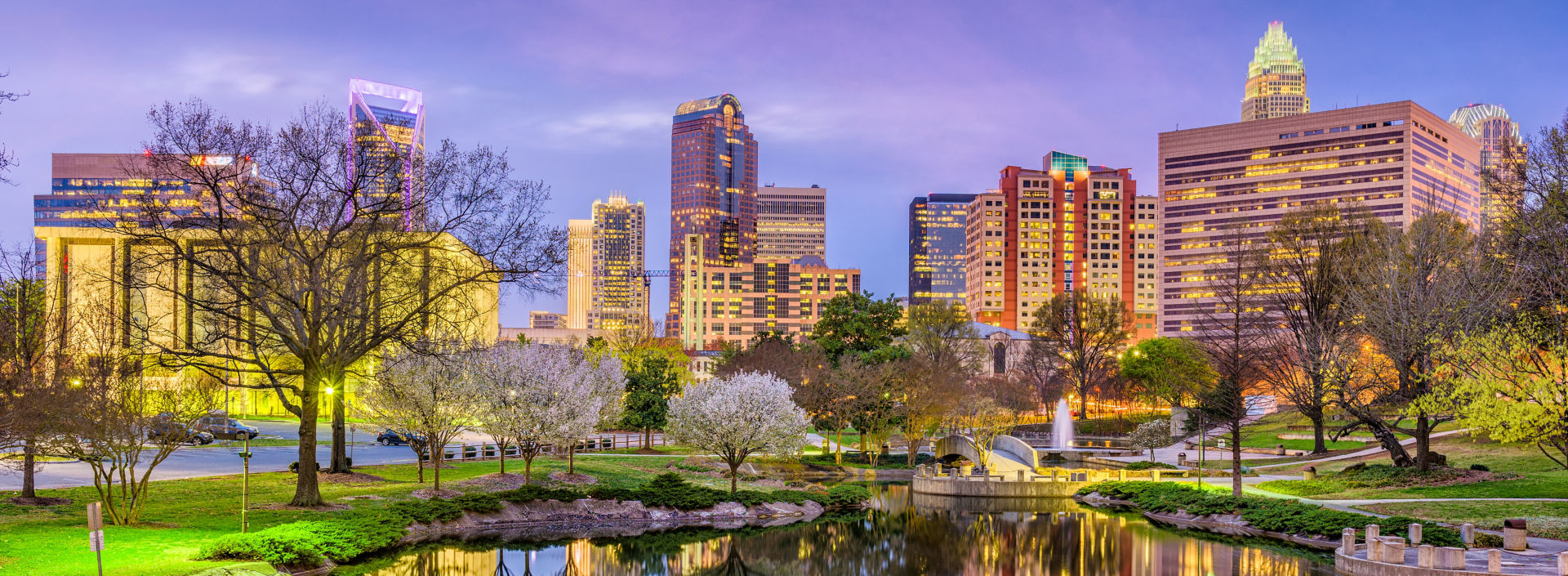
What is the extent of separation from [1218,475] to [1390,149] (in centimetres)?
18210

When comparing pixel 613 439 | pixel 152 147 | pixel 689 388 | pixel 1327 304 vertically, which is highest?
pixel 152 147

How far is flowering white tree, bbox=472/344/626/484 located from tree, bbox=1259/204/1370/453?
3079cm

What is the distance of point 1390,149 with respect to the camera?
19838cm

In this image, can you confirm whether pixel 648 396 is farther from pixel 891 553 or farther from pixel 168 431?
pixel 168 431

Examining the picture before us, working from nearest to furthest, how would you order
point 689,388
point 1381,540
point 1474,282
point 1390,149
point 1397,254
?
point 1381,540
point 1474,282
point 1397,254
point 689,388
point 1390,149

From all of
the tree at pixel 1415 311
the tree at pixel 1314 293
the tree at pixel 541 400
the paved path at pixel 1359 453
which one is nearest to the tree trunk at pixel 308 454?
the tree at pixel 541 400

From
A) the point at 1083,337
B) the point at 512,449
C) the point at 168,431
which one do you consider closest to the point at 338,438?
the point at 168,431

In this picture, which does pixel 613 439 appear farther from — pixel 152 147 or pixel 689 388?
pixel 152 147

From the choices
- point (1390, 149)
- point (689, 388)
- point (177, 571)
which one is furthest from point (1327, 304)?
point (1390, 149)

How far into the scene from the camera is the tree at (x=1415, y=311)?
3541 cm

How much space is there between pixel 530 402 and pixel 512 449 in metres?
18.3

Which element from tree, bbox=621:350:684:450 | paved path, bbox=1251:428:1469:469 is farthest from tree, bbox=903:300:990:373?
paved path, bbox=1251:428:1469:469

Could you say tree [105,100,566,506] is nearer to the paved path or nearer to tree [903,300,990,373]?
the paved path

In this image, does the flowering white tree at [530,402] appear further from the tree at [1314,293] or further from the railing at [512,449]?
the tree at [1314,293]
